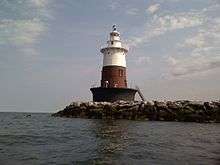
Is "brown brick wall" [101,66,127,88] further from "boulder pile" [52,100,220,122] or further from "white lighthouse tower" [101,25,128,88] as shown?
"boulder pile" [52,100,220,122]

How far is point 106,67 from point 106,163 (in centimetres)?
3879

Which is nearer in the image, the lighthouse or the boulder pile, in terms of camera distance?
the boulder pile

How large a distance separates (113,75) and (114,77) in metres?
0.35

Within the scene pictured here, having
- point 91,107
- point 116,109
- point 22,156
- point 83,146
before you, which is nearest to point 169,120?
point 116,109

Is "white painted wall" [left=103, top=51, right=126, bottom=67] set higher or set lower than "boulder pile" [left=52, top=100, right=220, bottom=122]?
higher

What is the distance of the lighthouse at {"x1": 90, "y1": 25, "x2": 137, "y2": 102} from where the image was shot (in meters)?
51.5

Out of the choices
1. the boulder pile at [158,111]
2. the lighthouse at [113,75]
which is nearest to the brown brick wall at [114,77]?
the lighthouse at [113,75]

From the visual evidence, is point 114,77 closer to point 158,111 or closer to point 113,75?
point 113,75

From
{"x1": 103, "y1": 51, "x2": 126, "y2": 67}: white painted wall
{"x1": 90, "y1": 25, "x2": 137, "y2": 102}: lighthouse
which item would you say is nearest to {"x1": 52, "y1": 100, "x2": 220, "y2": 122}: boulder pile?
{"x1": 90, "y1": 25, "x2": 137, "y2": 102}: lighthouse

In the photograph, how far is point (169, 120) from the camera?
4669 centimetres

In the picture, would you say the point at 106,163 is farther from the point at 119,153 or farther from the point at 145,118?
the point at 145,118

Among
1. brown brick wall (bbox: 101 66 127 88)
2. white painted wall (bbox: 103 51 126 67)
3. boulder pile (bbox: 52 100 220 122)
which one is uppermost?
white painted wall (bbox: 103 51 126 67)

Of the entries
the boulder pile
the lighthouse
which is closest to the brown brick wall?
the lighthouse

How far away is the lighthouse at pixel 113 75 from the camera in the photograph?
169ft
